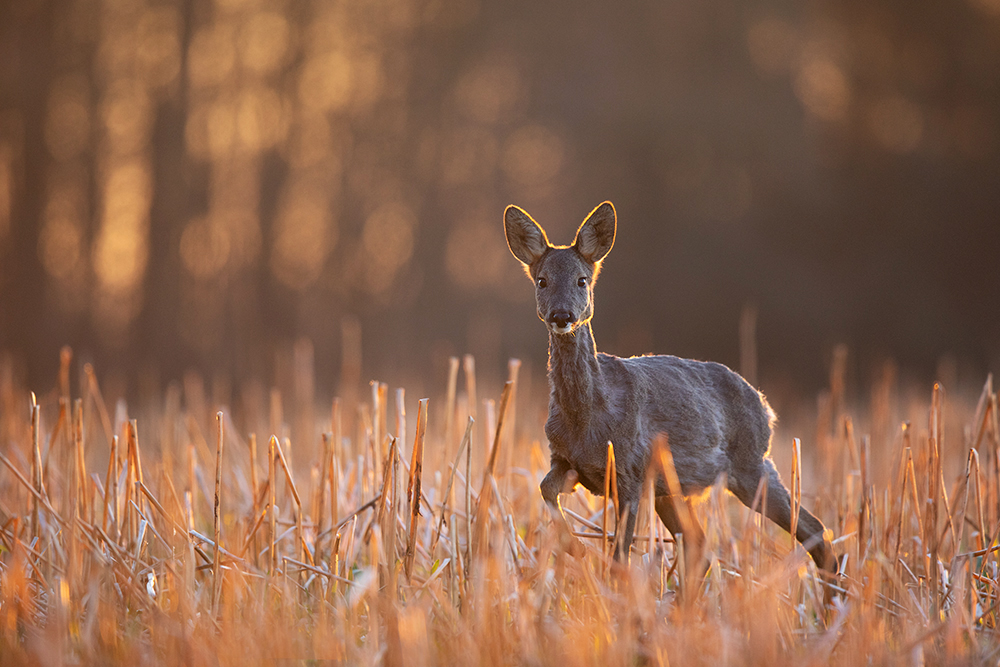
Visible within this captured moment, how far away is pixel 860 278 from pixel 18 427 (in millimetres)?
17989

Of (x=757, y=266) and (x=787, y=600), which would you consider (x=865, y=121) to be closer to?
(x=757, y=266)

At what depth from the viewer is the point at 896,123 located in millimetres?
20000

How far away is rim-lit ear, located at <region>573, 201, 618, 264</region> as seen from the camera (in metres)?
4.13

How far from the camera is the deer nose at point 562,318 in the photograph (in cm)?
367

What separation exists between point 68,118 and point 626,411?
1322 cm

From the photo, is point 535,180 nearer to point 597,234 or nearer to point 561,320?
point 597,234

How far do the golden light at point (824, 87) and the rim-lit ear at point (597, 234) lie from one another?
18.5 metres

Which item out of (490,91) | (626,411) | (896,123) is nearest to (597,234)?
(626,411)

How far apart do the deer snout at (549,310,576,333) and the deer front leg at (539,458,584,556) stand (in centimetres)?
63

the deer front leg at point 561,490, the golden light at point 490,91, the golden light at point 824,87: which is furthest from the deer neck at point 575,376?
the golden light at point 824,87

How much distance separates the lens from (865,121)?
Answer: 66.0 feet

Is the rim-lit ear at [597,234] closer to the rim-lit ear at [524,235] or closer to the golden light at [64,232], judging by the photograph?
the rim-lit ear at [524,235]

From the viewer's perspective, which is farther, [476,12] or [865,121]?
[476,12]

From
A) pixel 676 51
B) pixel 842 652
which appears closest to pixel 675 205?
pixel 676 51
